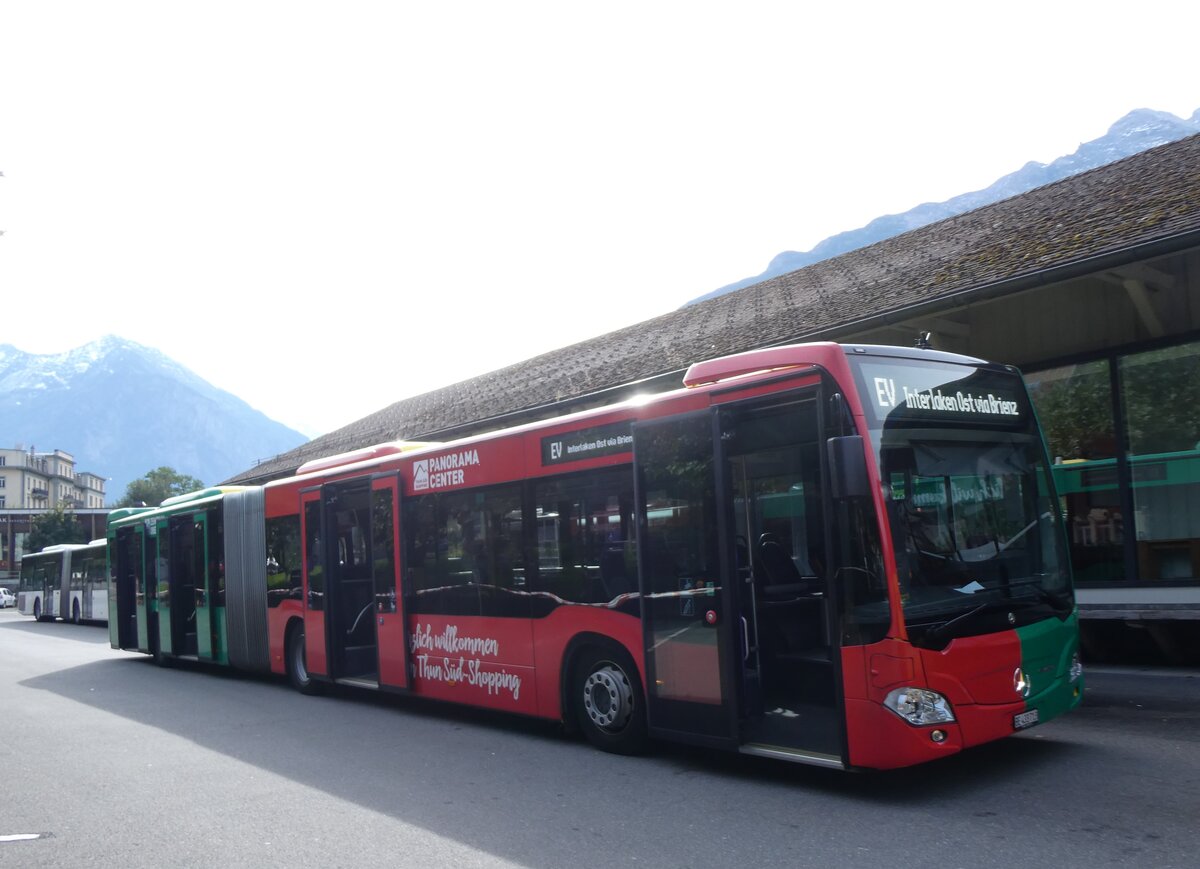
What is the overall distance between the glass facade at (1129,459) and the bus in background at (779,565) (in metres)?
6.57

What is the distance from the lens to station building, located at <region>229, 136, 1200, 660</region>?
491 inches

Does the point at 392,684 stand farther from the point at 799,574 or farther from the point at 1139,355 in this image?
the point at 1139,355

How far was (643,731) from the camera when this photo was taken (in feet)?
26.9

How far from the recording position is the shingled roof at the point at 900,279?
41.2 feet

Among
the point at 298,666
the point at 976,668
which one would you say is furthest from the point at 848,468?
the point at 298,666

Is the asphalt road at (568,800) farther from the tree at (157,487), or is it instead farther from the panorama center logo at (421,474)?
the tree at (157,487)

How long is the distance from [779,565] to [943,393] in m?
1.61

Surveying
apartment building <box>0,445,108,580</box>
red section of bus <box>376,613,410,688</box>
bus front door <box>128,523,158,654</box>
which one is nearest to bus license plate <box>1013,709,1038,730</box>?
red section of bus <box>376,613,410,688</box>

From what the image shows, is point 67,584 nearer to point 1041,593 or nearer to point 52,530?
point 1041,593

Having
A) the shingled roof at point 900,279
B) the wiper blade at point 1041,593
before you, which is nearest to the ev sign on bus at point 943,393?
the wiper blade at point 1041,593

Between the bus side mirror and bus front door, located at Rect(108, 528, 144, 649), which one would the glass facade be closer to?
the bus side mirror

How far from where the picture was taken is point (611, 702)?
8391mm

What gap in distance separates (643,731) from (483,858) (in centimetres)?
265

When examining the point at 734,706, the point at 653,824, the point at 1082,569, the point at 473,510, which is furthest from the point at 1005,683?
the point at 1082,569
